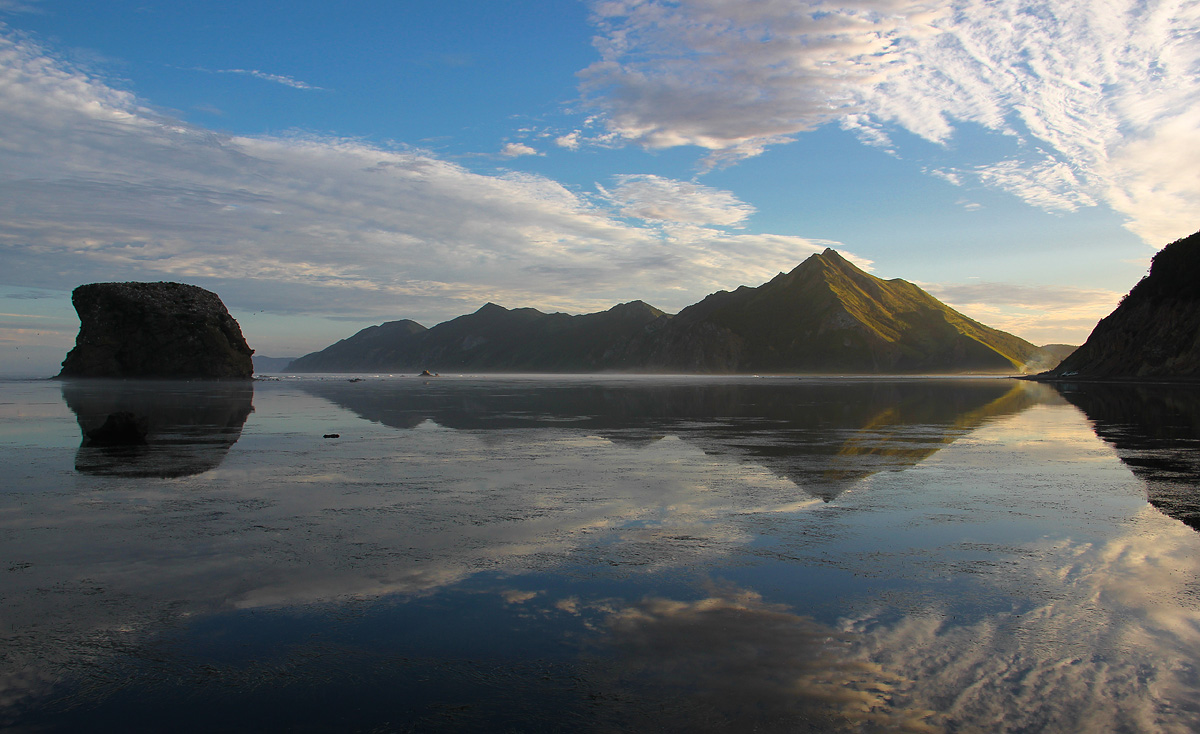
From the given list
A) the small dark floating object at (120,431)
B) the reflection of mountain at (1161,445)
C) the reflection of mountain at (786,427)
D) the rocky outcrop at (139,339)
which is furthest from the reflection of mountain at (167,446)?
the rocky outcrop at (139,339)

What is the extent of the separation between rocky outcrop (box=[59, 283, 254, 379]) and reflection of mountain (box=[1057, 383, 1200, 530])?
12405cm

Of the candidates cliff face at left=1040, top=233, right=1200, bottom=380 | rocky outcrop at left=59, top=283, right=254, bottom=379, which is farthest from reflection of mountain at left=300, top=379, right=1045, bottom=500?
rocky outcrop at left=59, top=283, right=254, bottom=379

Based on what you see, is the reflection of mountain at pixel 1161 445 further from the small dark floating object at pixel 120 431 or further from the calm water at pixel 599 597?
the small dark floating object at pixel 120 431

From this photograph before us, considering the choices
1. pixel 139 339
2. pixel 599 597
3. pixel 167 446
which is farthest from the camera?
pixel 139 339

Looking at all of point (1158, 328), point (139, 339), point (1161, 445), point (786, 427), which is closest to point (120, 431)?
point (786, 427)

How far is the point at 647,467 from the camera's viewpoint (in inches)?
680

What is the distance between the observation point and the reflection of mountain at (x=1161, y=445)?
13.1 m

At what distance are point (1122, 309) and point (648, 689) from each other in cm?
11143

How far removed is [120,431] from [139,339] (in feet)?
374

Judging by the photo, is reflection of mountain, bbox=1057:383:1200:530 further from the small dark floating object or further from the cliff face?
the cliff face

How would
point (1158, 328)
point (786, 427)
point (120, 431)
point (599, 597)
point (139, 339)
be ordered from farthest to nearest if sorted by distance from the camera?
point (139, 339), point (1158, 328), point (786, 427), point (120, 431), point (599, 597)

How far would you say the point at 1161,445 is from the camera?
21594 mm

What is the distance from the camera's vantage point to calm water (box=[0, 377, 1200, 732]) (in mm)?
5340

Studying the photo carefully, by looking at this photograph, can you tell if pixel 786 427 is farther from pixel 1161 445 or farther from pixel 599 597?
pixel 599 597
